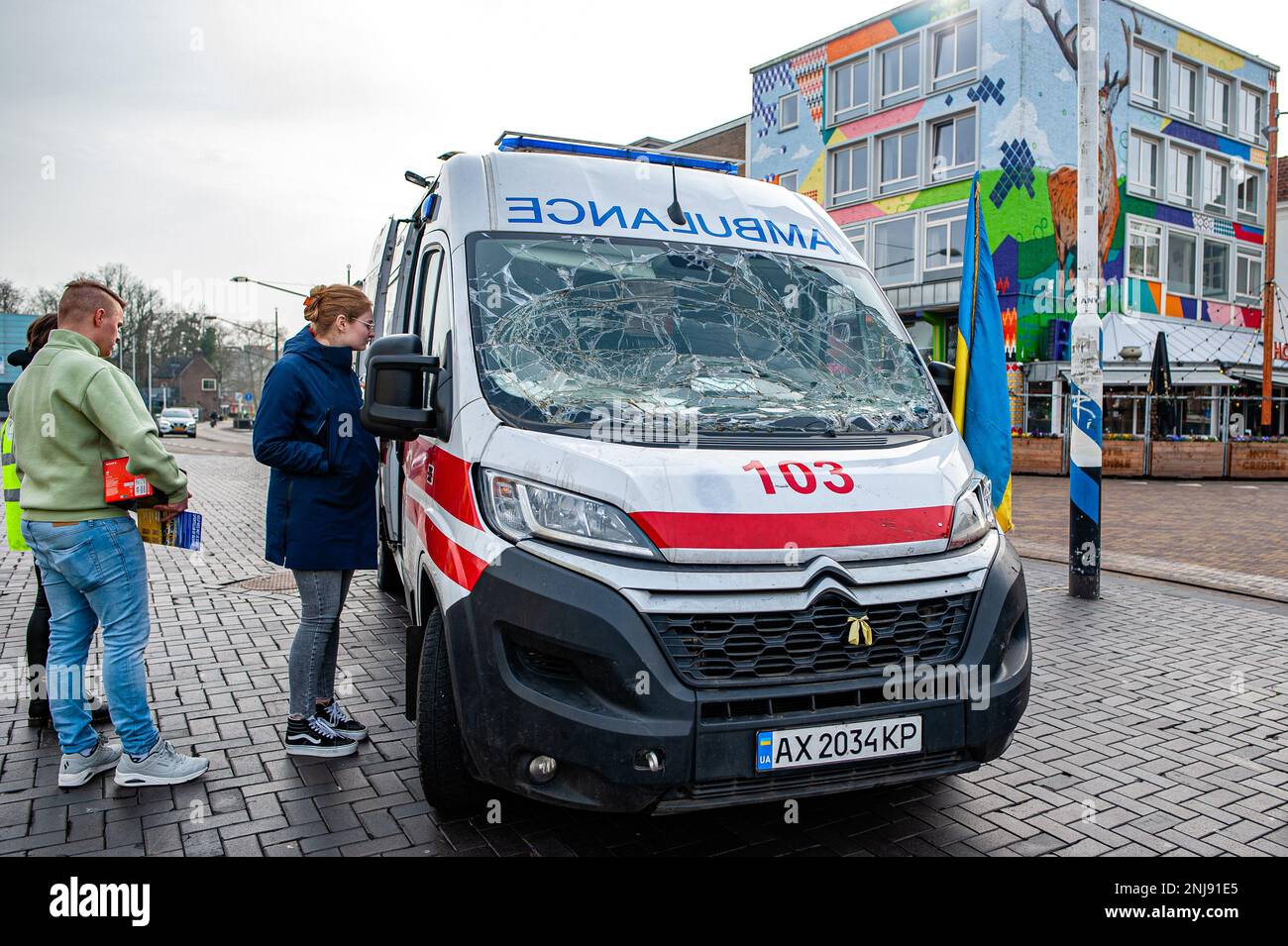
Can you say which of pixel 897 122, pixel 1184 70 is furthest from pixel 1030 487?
pixel 1184 70

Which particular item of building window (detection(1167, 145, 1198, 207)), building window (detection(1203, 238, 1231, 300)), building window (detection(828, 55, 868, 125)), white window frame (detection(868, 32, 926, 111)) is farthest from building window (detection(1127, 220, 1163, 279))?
building window (detection(828, 55, 868, 125))

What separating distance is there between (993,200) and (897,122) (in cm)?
479

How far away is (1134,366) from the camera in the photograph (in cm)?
2858

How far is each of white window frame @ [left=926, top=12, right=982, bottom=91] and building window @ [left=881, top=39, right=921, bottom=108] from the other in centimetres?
52

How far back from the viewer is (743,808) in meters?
3.86

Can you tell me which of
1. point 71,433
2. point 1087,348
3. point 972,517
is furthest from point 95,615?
point 1087,348

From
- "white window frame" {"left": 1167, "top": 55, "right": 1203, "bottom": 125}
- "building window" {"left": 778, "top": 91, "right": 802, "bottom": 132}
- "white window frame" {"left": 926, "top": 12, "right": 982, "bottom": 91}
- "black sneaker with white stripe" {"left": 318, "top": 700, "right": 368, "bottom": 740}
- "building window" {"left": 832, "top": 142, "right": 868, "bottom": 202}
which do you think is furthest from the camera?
"building window" {"left": 778, "top": 91, "right": 802, "bottom": 132}

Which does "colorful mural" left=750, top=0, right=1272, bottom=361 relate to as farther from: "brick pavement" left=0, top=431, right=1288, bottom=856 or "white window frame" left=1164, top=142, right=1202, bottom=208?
"brick pavement" left=0, top=431, right=1288, bottom=856

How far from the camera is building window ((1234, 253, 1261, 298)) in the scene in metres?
35.2

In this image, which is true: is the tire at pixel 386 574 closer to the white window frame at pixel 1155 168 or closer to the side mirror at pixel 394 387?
the side mirror at pixel 394 387

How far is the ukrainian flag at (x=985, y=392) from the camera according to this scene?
24.0ft

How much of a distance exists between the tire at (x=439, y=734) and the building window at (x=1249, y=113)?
1603 inches

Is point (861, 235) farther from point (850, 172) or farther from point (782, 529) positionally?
point (782, 529)
